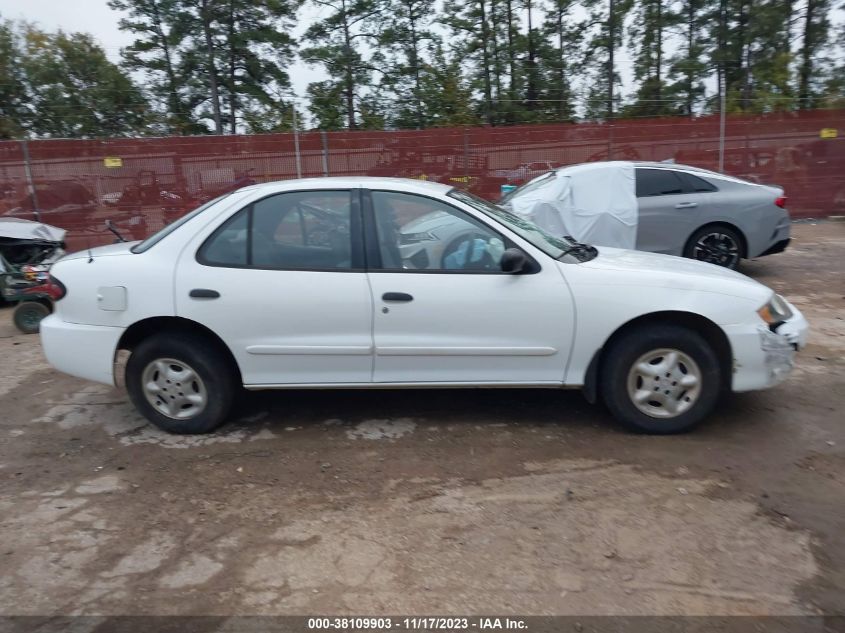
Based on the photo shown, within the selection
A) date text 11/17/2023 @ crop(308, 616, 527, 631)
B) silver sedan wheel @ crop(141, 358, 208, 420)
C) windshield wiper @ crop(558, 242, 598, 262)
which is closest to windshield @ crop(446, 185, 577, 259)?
windshield wiper @ crop(558, 242, 598, 262)

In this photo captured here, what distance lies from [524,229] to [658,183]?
4.60m

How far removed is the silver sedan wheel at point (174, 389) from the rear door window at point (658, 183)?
6040 millimetres

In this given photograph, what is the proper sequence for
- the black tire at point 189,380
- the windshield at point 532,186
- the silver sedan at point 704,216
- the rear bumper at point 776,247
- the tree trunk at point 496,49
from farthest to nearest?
the tree trunk at point 496,49 < the windshield at point 532,186 < the rear bumper at point 776,247 < the silver sedan at point 704,216 < the black tire at point 189,380

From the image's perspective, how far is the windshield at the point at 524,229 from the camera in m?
4.38

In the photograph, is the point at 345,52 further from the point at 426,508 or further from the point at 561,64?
the point at 426,508

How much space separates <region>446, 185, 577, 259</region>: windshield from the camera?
14.4 feet

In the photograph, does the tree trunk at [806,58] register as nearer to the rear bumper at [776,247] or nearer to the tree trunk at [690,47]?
the tree trunk at [690,47]

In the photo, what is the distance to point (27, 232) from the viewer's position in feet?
28.8

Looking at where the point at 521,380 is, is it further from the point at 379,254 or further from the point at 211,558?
the point at 211,558

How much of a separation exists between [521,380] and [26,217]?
35.4ft

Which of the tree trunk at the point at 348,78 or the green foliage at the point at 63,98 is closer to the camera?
the tree trunk at the point at 348,78

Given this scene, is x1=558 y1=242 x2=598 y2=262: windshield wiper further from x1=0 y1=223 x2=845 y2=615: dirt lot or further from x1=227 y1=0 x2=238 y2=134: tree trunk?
x1=227 y1=0 x2=238 y2=134: tree trunk

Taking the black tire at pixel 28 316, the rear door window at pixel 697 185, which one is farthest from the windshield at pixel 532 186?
the black tire at pixel 28 316

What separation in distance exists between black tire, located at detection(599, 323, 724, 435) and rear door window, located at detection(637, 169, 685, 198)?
15.2ft
